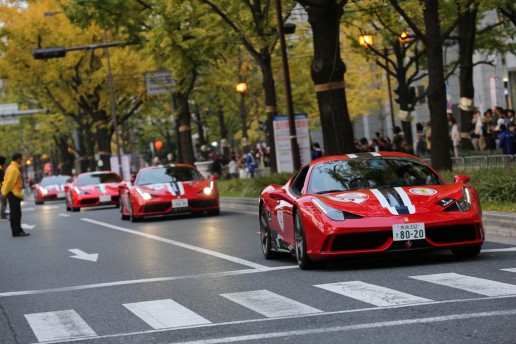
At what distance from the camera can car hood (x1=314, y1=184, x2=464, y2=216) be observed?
12141 millimetres

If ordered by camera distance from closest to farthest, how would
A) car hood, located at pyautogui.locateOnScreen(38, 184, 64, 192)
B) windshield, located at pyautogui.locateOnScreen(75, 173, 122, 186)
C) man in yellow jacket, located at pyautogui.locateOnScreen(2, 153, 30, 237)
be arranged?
man in yellow jacket, located at pyautogui.locateOnScreen(2, 153, 30, 237), windshield, located at pyautogui.locateOnScreen(75, 173, 122, 186), car hood, located at pyautogui.locateOnScreen(38, 184, 64, 192)

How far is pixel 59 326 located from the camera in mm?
9539

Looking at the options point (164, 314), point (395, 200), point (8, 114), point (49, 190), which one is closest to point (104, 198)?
point (49, 190)

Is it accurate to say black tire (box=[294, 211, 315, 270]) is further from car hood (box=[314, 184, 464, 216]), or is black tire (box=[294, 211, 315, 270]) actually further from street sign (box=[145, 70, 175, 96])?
street sign (box=[145, 70, 175, 96])

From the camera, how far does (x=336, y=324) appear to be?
28.0 feet

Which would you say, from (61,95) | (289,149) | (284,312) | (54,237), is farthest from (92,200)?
(284,312)

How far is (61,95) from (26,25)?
510 centimetres

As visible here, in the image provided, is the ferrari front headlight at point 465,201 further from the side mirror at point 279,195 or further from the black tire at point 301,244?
the side mirror at point 279,195

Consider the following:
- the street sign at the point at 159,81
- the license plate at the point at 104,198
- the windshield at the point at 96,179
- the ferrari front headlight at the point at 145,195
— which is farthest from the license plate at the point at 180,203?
the street sign at the point at 159,81

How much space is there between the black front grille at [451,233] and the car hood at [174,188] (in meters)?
15.7

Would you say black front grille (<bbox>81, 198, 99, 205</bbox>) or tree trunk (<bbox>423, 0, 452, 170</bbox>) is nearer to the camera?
tree trunk (<bbox>423, 0, 452, 170</bbox>)

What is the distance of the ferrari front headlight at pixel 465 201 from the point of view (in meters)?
12.4

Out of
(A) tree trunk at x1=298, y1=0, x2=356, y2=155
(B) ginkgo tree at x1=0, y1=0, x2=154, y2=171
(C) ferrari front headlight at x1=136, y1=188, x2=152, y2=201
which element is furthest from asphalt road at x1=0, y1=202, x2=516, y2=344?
(B) ginkgo tree at x1=0, y1=0, x2=154, y2=171

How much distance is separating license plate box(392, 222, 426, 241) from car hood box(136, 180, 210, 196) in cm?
1581
